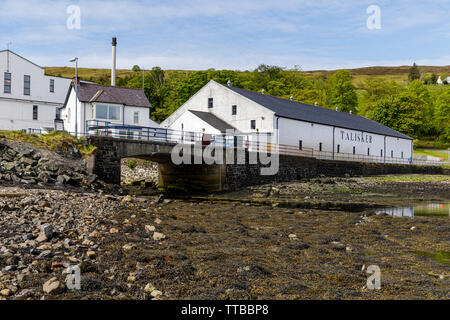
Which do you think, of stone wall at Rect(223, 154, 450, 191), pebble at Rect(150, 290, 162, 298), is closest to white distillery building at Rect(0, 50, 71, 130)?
stone wall at Rect(223, 154, 450, 191)

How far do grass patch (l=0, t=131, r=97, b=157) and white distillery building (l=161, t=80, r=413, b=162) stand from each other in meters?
17.8

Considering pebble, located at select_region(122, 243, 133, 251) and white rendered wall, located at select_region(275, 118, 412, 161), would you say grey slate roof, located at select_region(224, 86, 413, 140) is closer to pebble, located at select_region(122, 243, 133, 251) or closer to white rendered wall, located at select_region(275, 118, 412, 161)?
white rendered wall, located at select_region(275, 118, 412, 161)

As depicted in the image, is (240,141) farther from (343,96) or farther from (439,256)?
(343,96)

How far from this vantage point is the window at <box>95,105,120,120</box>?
3681 centimetres

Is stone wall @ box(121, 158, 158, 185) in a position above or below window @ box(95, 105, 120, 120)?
below

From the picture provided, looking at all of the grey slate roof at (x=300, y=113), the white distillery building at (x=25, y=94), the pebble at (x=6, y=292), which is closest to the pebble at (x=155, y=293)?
the pebble at (x=6, y=292)

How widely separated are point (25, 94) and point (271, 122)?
100 ft

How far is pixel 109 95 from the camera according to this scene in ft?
125

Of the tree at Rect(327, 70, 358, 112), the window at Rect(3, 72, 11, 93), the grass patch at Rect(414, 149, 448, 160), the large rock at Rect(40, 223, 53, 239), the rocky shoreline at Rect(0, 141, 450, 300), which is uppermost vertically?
the tree at Rect(327, 70, 358, 112)

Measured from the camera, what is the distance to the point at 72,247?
8656 mm

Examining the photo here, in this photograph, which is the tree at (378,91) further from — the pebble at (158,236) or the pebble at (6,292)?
the pebble at (6,292)

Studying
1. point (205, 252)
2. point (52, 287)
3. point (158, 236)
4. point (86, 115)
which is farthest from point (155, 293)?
point (86, 115)

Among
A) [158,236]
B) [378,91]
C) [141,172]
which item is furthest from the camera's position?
[378,91]
